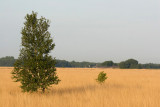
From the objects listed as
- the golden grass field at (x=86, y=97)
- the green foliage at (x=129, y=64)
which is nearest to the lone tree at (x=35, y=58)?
the golden grass field at (x=86, y=97)

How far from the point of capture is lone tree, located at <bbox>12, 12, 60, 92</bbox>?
40.9ft

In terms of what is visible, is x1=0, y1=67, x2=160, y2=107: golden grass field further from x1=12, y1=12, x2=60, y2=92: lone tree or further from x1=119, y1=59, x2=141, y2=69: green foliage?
x1=119, y1=59, x2=141, y2=69: green foliage

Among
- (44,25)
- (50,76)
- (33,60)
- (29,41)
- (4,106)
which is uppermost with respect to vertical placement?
(44,25)

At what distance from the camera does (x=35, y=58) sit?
12594 millimetres

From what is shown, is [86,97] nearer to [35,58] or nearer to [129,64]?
[35,58]

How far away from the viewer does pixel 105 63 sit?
105m

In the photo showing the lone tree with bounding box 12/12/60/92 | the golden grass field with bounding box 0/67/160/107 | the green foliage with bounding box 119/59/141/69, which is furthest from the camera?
the green foliage with bounding box 119/59/141/69

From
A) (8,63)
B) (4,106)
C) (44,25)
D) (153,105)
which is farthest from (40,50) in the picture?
(8,63)

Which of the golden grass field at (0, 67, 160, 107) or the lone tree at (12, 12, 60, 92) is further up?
the lone tree at (12, 12, 60, 92)

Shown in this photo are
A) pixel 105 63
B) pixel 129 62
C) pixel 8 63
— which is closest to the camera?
pixel 129 62

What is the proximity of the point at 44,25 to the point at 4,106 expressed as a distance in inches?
231

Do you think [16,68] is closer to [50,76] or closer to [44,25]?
[50,76]

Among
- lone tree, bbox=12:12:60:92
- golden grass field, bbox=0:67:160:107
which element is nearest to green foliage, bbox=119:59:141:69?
golden grass field, bbox=0:67:160:107

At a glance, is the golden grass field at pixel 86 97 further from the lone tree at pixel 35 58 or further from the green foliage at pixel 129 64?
the green foliage at pixel 129 64
